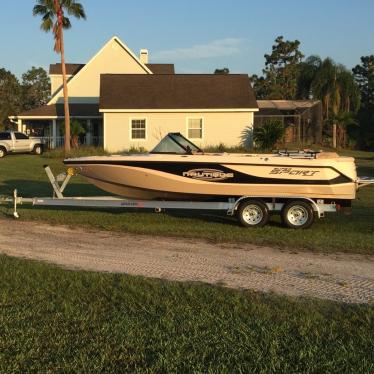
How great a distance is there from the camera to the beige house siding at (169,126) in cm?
3109

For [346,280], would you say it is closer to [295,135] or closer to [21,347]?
[21,347]

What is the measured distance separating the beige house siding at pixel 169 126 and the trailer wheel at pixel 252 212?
20.7 m

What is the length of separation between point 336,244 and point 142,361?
5.53m

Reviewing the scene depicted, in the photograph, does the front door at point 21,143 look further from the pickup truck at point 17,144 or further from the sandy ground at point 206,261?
the sandy ground at point 206,261

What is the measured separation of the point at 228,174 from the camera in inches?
415

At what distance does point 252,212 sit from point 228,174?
847 mm

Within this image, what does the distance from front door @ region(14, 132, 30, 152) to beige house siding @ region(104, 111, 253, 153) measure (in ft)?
22.1

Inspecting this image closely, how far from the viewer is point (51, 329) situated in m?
4.55

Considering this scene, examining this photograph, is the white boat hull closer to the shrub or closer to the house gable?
the shrub

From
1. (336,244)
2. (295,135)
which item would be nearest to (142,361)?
(336,244)

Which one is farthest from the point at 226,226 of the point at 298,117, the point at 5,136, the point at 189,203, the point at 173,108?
the point at 298,117

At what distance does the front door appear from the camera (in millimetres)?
34859

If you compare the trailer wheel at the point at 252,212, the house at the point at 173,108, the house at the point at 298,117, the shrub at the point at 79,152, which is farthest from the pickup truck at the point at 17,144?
the trailer wheel at the point at 252,212

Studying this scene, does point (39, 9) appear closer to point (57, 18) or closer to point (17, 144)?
point (57, 18)
